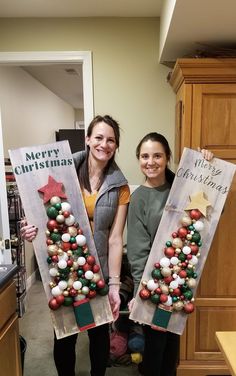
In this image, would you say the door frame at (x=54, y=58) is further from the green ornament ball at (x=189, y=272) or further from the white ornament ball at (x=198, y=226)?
the green ornament ball at (x=189, y=272)

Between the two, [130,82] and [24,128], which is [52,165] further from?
[24,128]

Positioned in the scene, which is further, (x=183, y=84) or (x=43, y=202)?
(x=183, y=84)

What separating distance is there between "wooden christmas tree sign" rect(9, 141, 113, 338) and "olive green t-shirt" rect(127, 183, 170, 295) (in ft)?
0.57

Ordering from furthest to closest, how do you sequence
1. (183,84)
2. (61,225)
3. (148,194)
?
(183,84), (148,194), (61,225)

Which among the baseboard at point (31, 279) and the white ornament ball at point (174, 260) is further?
the baseboard at point (31, 279)

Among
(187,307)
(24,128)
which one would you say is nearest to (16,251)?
(24,128)

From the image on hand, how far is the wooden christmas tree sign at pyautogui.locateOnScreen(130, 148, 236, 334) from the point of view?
1413 mm

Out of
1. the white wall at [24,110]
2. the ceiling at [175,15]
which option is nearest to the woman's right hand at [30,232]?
the ceiling at [175,15]

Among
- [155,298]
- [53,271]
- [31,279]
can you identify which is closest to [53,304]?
[53,271]

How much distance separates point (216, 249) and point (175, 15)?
1218 mm

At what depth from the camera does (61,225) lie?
53.2 inches

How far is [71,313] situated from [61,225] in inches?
16.5

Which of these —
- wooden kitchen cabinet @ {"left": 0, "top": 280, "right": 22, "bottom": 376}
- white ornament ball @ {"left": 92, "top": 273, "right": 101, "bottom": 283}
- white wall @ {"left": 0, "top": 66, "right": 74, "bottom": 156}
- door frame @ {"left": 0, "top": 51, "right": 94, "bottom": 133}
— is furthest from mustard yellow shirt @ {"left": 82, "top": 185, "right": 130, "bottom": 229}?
white wall @ {"left": 0, "top": 66, "right": 74, "bottom": 156}

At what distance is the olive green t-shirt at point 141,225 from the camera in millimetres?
1429
